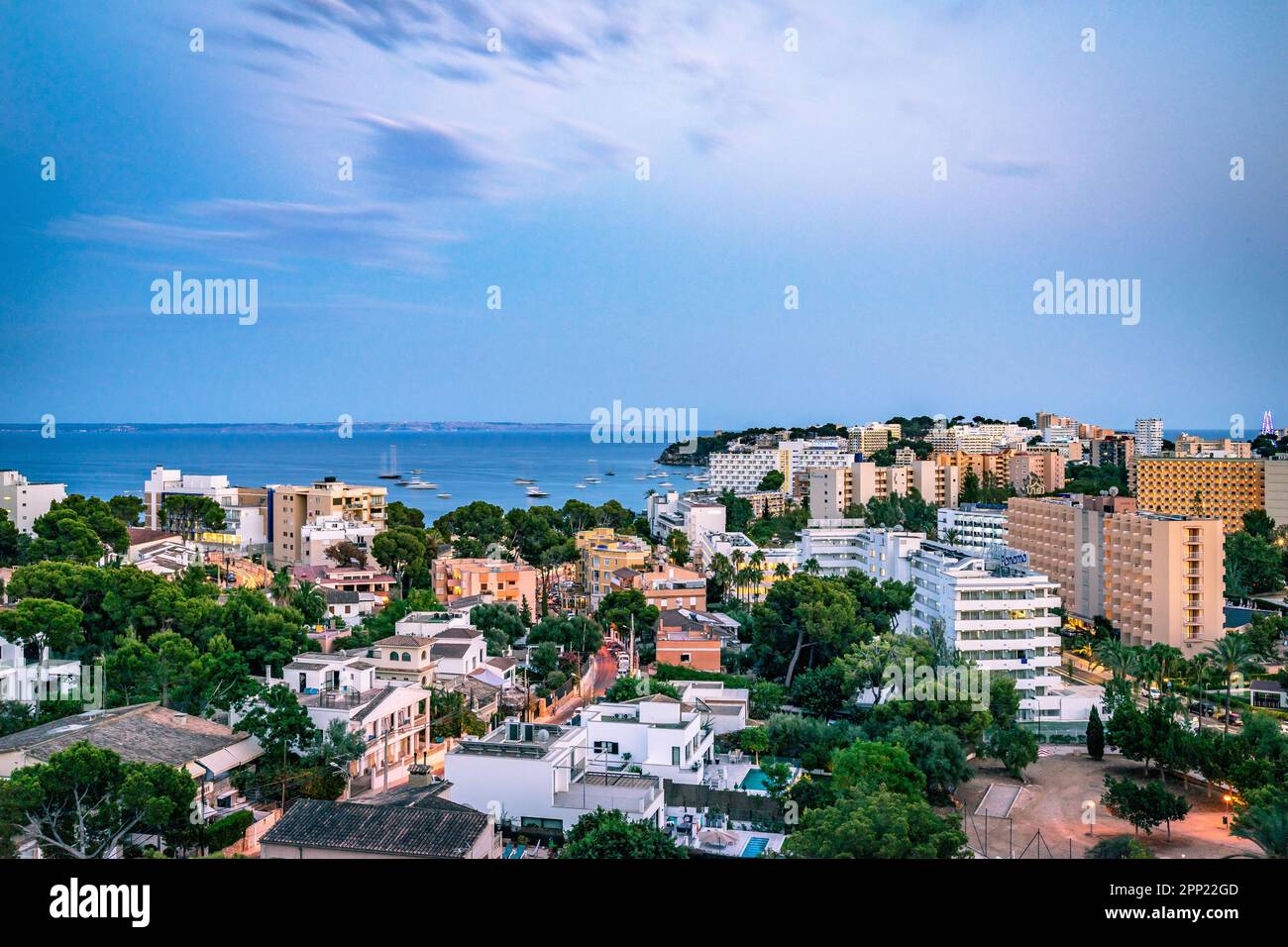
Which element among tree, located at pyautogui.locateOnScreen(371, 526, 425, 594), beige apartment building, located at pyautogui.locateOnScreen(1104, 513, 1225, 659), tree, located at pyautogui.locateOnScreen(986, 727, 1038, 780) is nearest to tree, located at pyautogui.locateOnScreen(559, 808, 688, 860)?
tree, located at pyautogui.locateOnScreen(986, 727, 1038, 780)

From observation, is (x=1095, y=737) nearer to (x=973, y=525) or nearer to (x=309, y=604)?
(x=309, y=604)

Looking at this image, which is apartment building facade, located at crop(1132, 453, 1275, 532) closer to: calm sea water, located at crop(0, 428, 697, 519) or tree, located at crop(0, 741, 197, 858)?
calm sea water, located at crop(0, 428, 697, 519)

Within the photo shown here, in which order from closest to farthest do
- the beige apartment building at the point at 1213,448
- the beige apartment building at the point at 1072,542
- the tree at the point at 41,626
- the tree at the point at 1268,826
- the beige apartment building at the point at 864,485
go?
the tree at the point at 1268,826 → the tree at the point at 41,626 → the beige apartment building at the point at 1072,542 → the beige apartment building at the point at 1213,448 → the beige apartment building at the point at 864,485

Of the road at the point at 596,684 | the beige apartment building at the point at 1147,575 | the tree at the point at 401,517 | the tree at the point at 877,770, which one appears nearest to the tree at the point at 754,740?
the tree at the point at 877,770

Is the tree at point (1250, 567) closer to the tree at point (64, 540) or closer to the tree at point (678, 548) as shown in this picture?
the tree at point (678, 548)

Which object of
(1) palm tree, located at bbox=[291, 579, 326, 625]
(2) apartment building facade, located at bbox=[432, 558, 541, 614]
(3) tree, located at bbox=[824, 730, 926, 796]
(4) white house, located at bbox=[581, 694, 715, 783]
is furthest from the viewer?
(2) apartment building facade, located at bbox=[432, 558, 541, 614]

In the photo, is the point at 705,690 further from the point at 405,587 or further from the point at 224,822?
the point at 405,587

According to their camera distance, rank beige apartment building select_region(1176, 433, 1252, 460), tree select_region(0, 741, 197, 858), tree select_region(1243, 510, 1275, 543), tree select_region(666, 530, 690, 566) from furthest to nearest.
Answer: beige apartment building select_region(1176, 433, 1252, 460) → tree select_region(1243, 510, 1275, 543) → tree select_region(666, 530, 690, 566) → tree select_region(0, 741, 197, 858)
